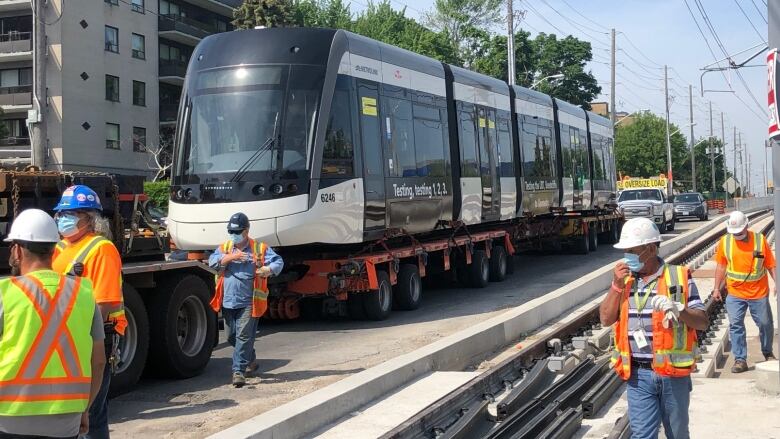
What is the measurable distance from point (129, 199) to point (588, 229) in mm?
20461

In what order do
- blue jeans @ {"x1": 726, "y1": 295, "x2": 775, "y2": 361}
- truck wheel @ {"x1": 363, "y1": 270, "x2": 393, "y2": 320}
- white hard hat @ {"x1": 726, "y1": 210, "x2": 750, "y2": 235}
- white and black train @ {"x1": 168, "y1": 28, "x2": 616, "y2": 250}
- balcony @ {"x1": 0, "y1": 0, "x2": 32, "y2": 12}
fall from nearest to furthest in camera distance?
1. white hard hat @ {"x1": 726, "y1": 210, "x2": 750, "y2": 235}
2. blue jeans @ {"x1": 726, "y1": 295, "x2": 775, "y2": 361}
3. white and black train @ {"x1": 168, "y1": 28, "x2": 616, "y2": 250}
4. truck wheel @ {"x1": 363, "y1": 270, "x2": 393, "y2": 320}
5. balcony @ {"x1": 0, "y1": 0, "x2": 32, "y2": 12}

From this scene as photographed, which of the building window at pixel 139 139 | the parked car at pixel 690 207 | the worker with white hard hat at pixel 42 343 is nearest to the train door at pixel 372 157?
the worker with white hard hat at pixel 42 343

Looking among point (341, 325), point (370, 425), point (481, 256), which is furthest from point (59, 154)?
point (370, 425)

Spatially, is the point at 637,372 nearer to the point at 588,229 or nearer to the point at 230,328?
the point at 230,328

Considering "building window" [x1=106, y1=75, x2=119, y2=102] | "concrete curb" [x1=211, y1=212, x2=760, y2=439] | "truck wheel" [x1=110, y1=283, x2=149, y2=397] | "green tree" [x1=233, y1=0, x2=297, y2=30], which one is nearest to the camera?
"concrete curb" [x1=211, y1=212, x2=760, y2=439]

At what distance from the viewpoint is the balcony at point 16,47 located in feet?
147

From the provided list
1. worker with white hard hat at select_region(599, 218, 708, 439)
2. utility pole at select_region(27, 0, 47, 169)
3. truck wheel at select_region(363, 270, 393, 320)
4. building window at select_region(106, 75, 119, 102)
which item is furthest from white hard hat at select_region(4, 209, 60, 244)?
building window at select_region(106, 75, 119, 102)

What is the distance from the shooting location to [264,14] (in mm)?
49875

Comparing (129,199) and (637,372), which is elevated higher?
(129,199)

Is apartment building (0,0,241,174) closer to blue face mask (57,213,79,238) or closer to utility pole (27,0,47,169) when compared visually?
utility pole (27,0,47,169)

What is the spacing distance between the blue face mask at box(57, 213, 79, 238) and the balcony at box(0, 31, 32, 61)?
4308 centimetres

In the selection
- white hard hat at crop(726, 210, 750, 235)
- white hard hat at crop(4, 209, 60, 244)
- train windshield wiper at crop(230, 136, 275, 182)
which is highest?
train windshield wiper at crop(230, 136, 275, 182)

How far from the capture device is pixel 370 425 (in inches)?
282

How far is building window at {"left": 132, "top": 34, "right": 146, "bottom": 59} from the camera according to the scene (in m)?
49.0
